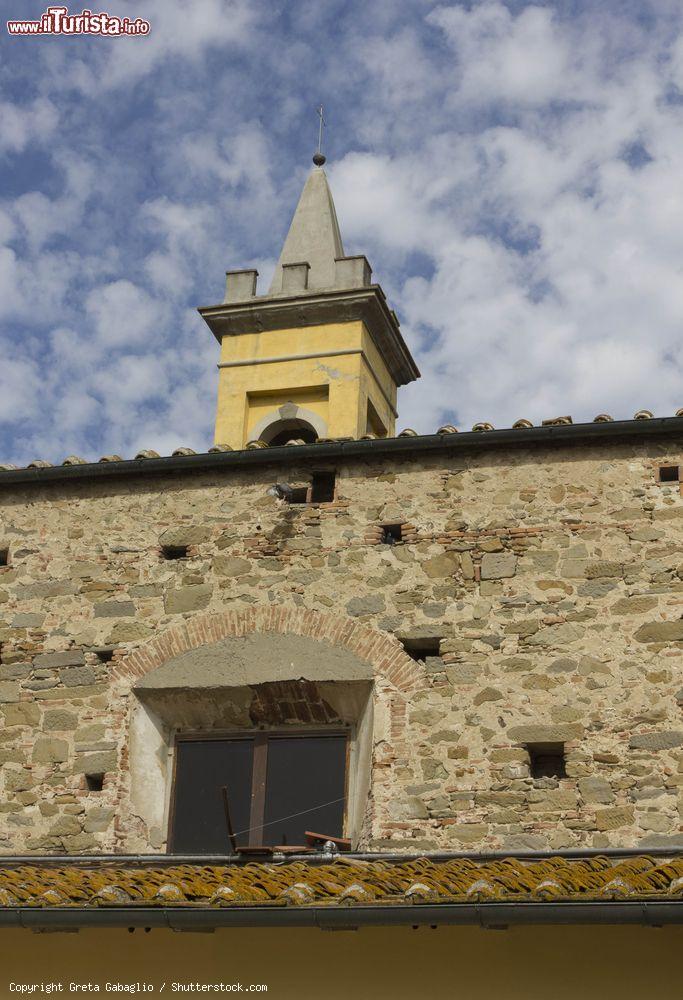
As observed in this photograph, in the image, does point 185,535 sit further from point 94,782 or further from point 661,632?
point 661,632

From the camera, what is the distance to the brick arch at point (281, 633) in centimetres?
1077

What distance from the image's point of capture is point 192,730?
11414 mm

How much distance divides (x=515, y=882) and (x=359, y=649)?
393 cm

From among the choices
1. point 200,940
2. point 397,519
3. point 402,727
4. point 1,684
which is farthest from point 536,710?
point 1,684

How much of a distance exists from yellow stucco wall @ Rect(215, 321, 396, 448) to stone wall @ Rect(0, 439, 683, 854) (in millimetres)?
3723

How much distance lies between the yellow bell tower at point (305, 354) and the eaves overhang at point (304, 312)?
12 millimetres

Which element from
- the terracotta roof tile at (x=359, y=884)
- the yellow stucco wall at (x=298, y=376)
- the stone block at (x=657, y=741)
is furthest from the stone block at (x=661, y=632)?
the yellow stucco wall at (x=298, y=376)

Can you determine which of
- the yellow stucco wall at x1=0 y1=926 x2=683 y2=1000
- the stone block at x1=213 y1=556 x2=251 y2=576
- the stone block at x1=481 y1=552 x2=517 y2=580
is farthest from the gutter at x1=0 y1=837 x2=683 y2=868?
the stone block at x1=213 y1=556 x2=251 y2=576

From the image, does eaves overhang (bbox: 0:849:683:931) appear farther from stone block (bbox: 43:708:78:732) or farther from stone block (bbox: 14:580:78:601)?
stone block (bbox: 14:580:78:601)

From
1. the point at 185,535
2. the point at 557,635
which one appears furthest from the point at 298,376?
the point at 557,635

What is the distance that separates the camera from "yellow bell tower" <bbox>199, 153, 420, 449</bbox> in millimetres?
15539

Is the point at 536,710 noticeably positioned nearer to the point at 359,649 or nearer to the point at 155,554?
the point at 359,649

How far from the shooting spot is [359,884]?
728 cm

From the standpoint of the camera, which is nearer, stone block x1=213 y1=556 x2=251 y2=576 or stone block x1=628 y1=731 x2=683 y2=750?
stone block x1=628 y1=731 x2=683 y2=750
